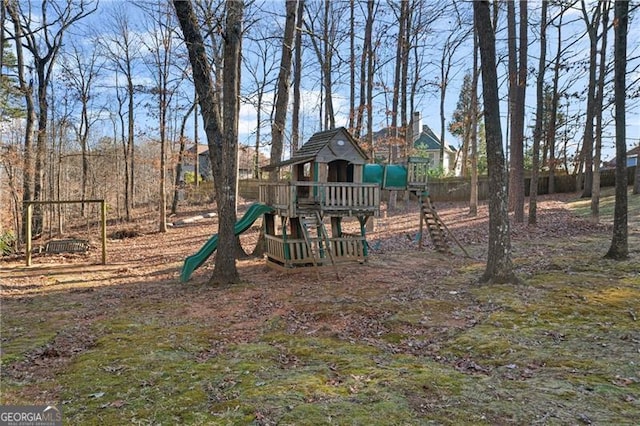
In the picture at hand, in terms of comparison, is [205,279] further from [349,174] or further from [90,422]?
[90,422]

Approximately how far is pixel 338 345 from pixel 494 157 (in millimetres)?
5026

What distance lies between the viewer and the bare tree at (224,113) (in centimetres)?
892

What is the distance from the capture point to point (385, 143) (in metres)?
21.2

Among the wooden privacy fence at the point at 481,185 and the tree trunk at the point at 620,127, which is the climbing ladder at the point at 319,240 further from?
the wooden privacy fence at the point at 481,185

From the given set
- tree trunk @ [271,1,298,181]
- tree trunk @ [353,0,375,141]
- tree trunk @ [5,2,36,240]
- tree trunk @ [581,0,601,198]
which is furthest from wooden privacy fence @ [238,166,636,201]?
tree trunk @ [5,2,36,240]

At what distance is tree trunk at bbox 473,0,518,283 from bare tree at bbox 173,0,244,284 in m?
4.99

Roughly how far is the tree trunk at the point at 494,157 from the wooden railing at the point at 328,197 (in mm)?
3614

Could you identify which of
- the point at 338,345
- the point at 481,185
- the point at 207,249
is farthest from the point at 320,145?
the point at 481,185

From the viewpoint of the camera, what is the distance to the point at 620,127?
31.1 ft

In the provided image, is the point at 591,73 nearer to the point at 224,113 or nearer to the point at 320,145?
the point at 320,145

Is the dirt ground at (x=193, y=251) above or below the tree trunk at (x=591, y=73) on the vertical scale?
below

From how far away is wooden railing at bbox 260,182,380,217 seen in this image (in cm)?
1055

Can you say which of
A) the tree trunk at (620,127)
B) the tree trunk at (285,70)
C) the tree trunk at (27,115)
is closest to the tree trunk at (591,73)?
the tree trunk at (620,127)

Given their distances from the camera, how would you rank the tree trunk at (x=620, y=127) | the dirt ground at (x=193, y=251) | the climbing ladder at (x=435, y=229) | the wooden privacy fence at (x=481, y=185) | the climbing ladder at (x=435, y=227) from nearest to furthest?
the tree trunk at (x=620, y=127), the dirt ground at (x=193, y=251), the climbing ladder at (x=435, y=229), the climbing ladder at (x=435, y=227), the wooden privacy fence at (x=481, y=185)
